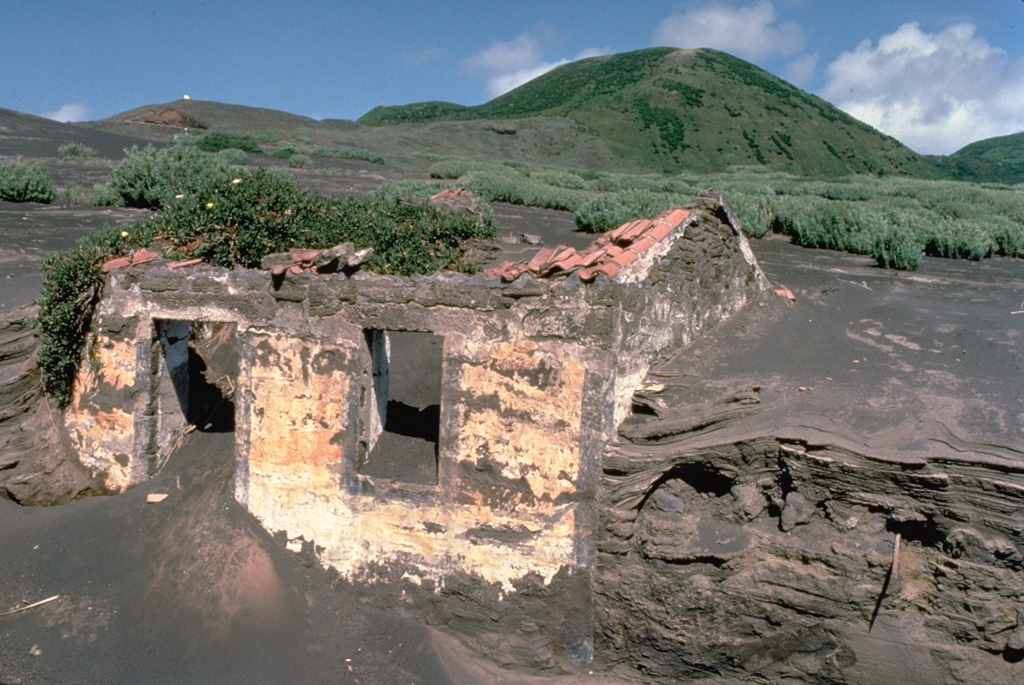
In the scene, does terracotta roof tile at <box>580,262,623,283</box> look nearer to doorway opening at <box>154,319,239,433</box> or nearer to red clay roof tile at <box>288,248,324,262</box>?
red clay roof tile at <box>288,248,324,262</box>

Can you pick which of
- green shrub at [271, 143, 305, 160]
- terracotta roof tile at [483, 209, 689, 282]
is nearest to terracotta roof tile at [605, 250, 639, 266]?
terracotta roof tile at [483, 209, 689, 282]

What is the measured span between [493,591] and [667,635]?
1.55 meters

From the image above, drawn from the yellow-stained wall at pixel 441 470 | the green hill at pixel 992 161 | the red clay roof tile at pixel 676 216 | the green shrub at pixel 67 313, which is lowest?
the yellow-stained wall at pixel 441 470

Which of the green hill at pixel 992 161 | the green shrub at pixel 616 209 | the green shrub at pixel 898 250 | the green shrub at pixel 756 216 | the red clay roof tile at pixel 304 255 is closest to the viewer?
the red clay roof tile at pixel 304 255

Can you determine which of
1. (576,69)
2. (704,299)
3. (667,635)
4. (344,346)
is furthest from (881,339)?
(576,69)

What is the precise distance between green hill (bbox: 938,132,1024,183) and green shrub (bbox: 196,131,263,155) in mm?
57196

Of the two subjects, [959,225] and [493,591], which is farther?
[959,225]

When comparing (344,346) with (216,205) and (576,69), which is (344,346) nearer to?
(216,205)

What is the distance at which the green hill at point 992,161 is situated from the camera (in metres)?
71.2

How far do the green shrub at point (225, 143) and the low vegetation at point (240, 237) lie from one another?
72.3 ft

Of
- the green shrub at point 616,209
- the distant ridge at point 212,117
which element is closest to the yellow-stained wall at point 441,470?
the green shrub at point 616,209

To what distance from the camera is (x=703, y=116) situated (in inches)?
2653

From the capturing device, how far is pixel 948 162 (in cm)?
7488

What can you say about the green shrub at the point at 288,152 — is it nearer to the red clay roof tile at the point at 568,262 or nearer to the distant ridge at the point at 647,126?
the distant ridge at the point at 647,126
